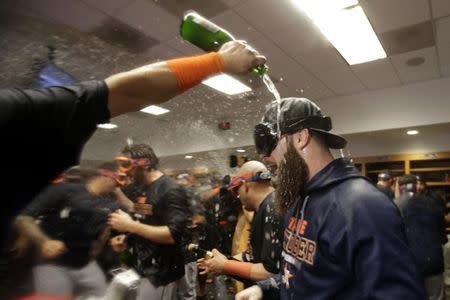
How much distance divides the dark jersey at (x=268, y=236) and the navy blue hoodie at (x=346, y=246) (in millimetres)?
533

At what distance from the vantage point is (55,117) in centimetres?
51

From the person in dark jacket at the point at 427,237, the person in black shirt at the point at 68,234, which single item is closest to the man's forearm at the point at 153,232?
the person in black shirt at the point at 68,234

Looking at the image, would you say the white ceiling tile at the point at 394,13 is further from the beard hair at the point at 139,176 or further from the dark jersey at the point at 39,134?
the dark jersey at the point at 39,134

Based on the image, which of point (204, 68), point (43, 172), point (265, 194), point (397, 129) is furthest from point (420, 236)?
point (43, 172)

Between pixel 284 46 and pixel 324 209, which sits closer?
pixel 324 209

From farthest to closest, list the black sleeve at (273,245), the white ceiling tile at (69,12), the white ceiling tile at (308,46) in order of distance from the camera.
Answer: the white ceiling tile at (308,46), the white ceiling tile at (69,12), the black sleeve at (273,245)

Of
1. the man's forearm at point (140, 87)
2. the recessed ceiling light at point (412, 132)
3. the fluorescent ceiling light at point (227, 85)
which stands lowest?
the man's forearm at point (140, 87)

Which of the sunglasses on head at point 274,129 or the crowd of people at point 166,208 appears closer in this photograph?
the crowd of people at point 166,208

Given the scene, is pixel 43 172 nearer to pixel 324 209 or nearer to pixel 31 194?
pixel 31 194

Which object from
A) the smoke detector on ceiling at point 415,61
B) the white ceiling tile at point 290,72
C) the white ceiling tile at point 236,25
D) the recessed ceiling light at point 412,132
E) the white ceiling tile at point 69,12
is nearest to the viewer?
the white ceiling tile at point 69,12

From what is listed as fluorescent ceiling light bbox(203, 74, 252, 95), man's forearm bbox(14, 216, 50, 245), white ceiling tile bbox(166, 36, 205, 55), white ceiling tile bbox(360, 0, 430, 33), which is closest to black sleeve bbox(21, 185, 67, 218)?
man's forearm bbox(14, 216, 50, 245)

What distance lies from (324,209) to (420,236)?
2663 mm

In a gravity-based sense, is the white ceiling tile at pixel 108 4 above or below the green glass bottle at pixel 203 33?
above

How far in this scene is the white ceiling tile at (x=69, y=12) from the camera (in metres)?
2.43
